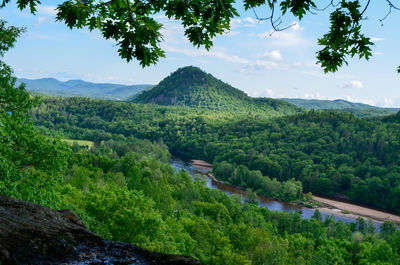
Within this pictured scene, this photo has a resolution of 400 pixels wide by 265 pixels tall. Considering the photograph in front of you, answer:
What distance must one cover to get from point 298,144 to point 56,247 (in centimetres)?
11833

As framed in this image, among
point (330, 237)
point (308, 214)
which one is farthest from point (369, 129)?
point (330, 237)

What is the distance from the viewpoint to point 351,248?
135 feet

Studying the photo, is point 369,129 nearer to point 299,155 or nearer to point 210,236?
point 299,155

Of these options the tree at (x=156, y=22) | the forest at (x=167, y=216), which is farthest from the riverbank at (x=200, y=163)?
the tree at (x=156, y=22)

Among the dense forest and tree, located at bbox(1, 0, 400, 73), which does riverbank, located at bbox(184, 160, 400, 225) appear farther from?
tree, located at bbox(1, 0, 400, 73)

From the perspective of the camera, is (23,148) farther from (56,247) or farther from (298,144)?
(298,144)

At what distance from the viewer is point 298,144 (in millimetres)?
115562

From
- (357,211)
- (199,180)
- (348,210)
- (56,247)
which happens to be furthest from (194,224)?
(357,211)

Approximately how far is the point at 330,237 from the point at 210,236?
25.9 metres

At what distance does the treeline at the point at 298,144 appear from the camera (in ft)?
270

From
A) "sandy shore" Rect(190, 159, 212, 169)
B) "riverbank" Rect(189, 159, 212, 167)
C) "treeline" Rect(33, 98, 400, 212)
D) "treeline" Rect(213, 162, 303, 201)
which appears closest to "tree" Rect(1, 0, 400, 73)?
"treeline" Rect(213, 162, 303, 201)

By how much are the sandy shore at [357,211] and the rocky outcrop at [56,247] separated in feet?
222

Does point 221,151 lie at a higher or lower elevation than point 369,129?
lower

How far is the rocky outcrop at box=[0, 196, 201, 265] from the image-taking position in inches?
146
